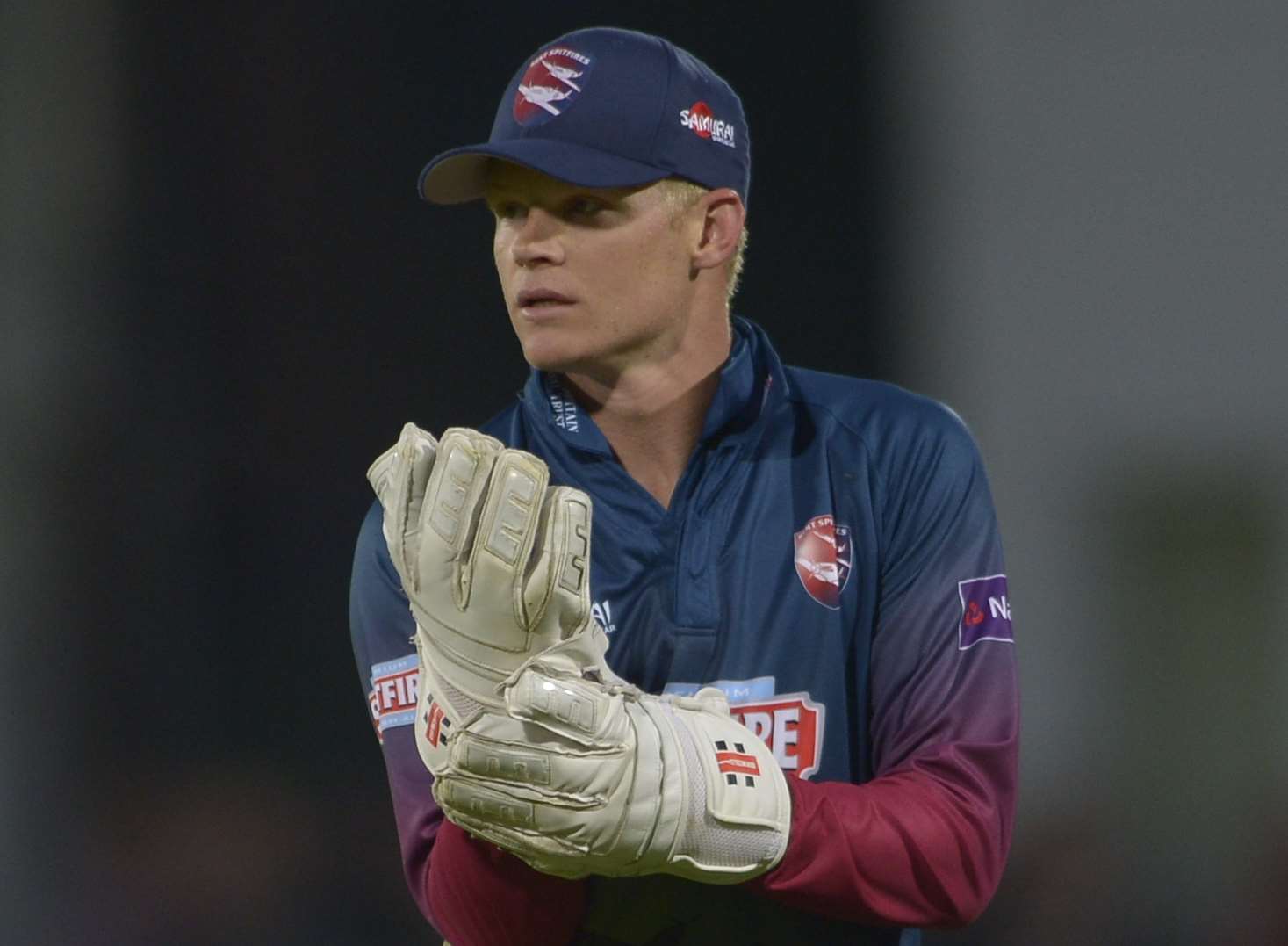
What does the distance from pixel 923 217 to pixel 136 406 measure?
Result: 1183mm

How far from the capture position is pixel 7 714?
2555 millimetres

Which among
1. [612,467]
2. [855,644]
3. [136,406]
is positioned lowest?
[136,406]

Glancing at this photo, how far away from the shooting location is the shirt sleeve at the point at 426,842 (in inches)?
50.1

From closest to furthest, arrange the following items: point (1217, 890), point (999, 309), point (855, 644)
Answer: point (855, 644)
point (1217, 890)
point (999, 309)

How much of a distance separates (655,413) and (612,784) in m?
0.41

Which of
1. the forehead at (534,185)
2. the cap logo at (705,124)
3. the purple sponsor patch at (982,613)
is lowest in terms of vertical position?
the purple sponsor patch at (982,613)

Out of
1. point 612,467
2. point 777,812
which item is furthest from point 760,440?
point 777,812

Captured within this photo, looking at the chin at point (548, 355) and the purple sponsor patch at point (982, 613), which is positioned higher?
the chin at point (548, 355)

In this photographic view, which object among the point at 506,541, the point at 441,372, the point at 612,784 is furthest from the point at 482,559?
the point at 441,372

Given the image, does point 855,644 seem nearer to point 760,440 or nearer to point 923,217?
point 760,440

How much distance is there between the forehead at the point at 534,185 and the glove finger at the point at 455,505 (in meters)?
0.32

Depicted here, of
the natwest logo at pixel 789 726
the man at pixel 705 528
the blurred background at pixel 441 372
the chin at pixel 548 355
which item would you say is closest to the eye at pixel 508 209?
the man at pixel 705 528

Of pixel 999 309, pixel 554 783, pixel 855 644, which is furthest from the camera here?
pixel 999 309

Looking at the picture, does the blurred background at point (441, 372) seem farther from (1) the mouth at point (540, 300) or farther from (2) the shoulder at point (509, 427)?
(1) the mouth at point (540, 300)
